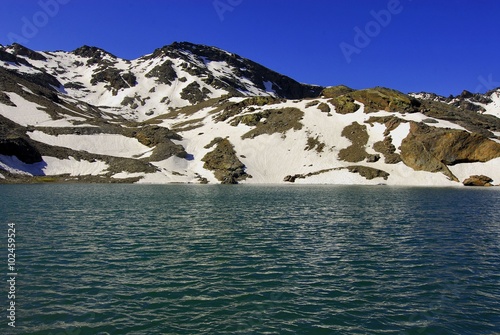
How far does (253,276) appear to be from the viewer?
17219 millimetres

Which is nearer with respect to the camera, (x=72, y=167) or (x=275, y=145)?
(x=72, y=167)

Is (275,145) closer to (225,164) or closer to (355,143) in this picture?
(225,164)

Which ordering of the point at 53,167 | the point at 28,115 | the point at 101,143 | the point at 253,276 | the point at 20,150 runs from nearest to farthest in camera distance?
the point at 253,276, the point at 20,150, the point at 53,167, the point at 101,143, the point at 28,115

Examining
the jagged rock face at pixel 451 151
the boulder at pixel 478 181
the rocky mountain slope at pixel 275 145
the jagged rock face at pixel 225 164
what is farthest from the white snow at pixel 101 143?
the boulder at pixel 478 181

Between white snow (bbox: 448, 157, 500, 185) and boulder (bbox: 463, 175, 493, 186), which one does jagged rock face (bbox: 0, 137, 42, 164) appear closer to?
white snow (bbox: 448, 157, 500, 185)

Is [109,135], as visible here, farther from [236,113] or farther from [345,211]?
[345,211]

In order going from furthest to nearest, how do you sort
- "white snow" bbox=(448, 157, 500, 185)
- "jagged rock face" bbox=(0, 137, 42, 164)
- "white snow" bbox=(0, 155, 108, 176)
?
"jagged rock face" bbox=(0, 137, 42, 164) < "white snow" bbox=(0, 155, 108, 176) < "white snow" bbox=(448, 157, 500, 185)

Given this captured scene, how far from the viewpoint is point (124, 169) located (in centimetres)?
10294

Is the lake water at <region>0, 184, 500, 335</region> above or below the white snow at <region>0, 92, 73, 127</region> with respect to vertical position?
below

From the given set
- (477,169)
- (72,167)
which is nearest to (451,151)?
(477,169)

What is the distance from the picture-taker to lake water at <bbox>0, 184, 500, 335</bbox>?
1233 cm

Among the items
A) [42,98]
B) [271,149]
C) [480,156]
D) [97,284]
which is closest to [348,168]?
[271,149]

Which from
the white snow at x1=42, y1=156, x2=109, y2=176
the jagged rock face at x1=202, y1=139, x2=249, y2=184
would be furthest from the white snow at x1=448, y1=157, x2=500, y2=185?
the white snow at x1=42, y1=156, x2=109, y2=176

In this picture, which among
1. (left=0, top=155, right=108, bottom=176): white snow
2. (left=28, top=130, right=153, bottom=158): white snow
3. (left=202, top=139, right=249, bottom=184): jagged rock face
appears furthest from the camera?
(left=28, top=130, right=153, bottom=158): white snow
